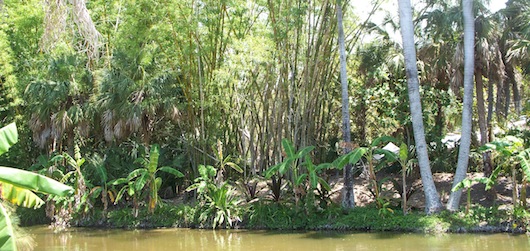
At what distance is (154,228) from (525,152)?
953 centimetres

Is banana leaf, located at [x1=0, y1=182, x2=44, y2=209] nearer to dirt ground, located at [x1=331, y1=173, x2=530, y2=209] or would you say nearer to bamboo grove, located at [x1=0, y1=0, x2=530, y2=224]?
bamboo grove, located at [x1=0, y1=0, x2=530, y2=224]

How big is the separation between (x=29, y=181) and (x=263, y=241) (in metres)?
8.38

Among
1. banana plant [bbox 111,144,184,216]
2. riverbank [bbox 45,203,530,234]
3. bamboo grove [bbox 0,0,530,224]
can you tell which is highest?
bamboo grove [bbox 0,0,530,224]

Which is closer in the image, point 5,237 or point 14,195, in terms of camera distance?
Result: point 5,237

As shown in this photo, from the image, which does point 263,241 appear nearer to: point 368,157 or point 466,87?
point 368,157

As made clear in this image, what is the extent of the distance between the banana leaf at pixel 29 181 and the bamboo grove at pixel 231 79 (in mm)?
9543

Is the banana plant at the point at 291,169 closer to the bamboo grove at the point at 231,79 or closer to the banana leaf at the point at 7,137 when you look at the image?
the bamboo grove at the point at 231,79

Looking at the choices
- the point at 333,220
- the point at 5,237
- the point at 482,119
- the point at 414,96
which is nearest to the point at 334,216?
the point at 333,220

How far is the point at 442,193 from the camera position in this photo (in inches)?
593

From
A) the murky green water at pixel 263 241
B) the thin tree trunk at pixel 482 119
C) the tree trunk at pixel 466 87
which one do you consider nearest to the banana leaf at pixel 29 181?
the murky green water at pixel 263 241

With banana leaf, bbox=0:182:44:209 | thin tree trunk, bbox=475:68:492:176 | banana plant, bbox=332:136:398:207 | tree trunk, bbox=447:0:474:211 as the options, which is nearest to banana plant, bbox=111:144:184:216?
banana plant, bbox=332:136:398:207

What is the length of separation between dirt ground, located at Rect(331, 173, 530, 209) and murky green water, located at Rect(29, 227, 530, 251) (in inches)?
89.7

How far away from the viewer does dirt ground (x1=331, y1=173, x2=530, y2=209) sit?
46.3 feet

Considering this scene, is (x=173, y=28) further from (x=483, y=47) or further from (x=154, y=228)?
(x=483, y=47)
